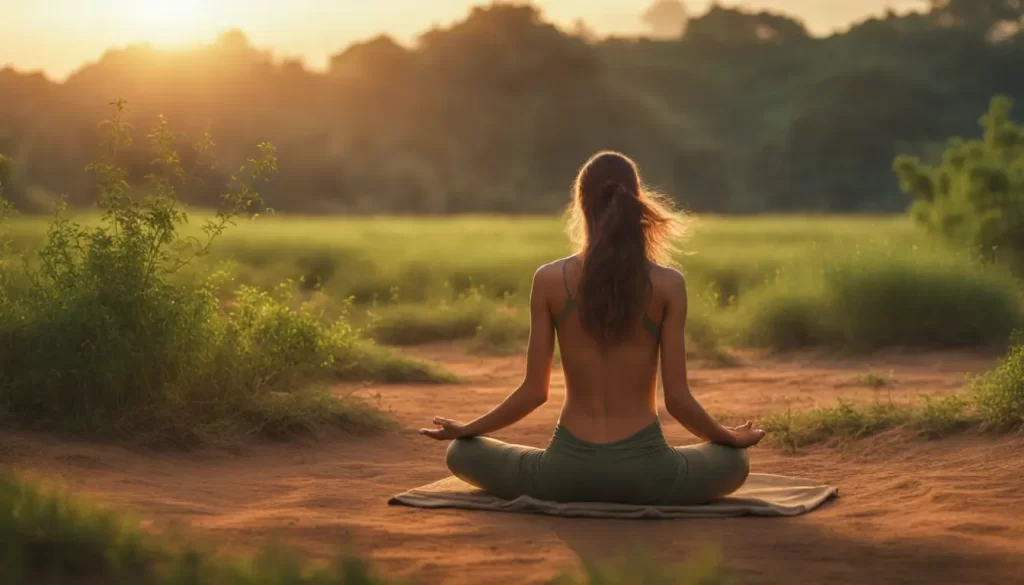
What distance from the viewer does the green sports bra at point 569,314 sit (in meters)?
5.63

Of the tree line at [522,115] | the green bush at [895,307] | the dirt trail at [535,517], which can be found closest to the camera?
the dirt trail at [535,517]

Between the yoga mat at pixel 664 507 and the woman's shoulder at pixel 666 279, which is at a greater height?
the woman's shoulder at pixel 666 279

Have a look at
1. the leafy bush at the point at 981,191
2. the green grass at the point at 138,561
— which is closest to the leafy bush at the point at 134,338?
the green grass at the point at 138,561

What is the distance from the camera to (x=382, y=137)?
54.1 m

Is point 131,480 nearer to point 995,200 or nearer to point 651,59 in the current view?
point 995,200

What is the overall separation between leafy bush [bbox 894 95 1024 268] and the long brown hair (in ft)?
33.9

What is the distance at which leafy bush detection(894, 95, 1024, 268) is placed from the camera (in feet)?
53.6

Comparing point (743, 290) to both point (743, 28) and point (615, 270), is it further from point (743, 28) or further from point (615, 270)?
point (743, 28)

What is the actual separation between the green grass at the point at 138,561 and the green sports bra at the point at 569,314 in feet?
3.84

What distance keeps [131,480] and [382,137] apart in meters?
48.0

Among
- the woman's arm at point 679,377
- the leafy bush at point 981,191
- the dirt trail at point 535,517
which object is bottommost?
the dirt trail at point 535,517

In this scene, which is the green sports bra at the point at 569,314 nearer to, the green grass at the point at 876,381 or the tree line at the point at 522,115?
the green grass at the point at 876,381

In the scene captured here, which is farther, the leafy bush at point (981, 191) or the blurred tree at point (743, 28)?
the blurred tree at point (743, 28)

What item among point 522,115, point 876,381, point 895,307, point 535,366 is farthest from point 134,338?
point 522,115
